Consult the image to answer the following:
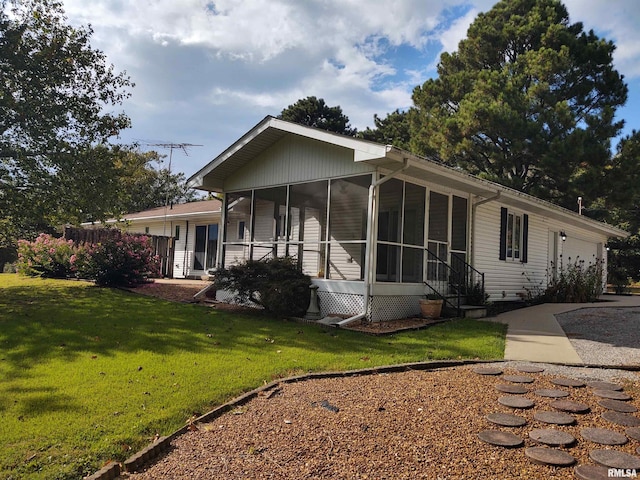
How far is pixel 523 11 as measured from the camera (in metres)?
23.1

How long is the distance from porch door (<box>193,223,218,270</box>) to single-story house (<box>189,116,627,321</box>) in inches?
214

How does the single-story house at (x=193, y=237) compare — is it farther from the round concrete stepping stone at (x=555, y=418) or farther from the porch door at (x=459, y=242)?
the round concrete stepping stone at (x=555, y=418)

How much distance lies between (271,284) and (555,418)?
603cm

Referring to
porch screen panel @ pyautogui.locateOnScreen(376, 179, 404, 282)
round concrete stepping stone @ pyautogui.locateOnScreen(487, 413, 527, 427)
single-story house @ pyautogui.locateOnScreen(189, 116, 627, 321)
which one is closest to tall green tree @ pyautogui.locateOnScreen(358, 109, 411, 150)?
single-story house @ pyautogui.locateOnScreen(189, 116, 627, 321)

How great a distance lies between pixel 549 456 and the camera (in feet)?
9.90

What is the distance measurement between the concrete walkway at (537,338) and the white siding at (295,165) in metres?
4.16

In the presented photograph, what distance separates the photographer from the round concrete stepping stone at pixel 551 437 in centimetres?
323

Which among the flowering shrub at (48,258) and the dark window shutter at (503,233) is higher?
the dark window shutter at (503,233)

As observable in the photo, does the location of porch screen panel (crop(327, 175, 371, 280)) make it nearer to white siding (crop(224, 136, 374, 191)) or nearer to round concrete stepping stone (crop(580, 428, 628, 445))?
white siding (crop(224, 136, 374, 191))

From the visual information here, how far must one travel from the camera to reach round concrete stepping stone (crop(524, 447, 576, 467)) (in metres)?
2.94

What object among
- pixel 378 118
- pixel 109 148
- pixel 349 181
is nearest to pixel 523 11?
pixel 378 118

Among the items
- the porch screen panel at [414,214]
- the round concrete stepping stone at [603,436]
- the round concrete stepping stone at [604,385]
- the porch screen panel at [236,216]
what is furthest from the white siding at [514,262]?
the round concrete stepping stone at [603,436]

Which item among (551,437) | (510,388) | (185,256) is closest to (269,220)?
(185,256)

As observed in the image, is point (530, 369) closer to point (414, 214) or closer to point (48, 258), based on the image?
point (414, 214)
